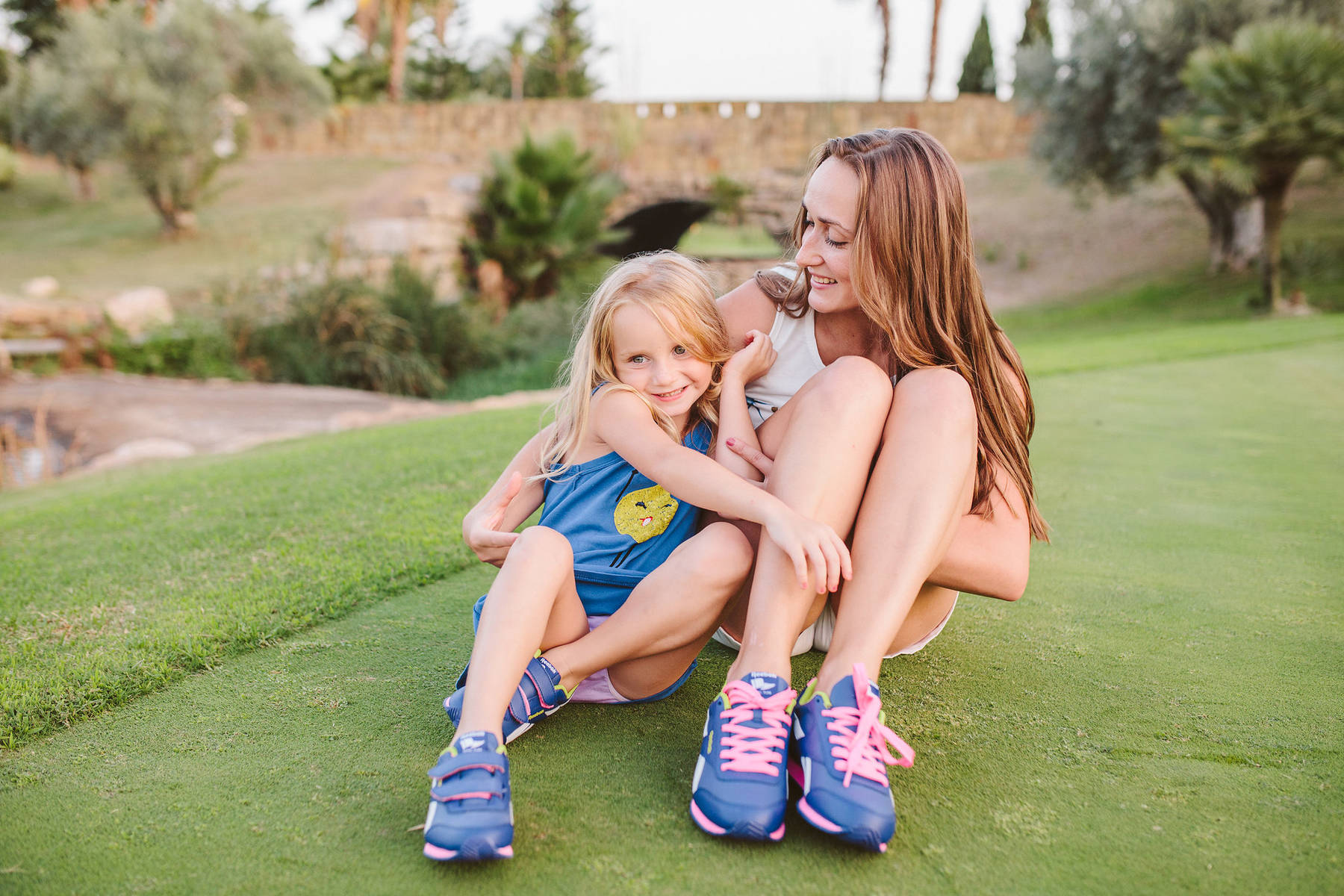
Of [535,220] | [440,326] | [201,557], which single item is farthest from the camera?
[535,220]

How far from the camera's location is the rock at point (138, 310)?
9938 mm

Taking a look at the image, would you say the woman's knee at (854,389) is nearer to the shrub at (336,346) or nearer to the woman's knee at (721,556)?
the woman's knee at (721,556)

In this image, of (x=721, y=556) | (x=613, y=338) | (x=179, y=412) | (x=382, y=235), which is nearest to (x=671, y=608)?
(x=721, y=556)

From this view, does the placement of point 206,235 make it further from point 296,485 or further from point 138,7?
point 296,485

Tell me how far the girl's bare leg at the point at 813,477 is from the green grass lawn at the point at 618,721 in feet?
0.81

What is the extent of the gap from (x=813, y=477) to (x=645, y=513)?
1.24 feet

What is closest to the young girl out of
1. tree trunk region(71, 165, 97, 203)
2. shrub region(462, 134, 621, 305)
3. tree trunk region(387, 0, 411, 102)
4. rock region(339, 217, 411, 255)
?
rock region(339, 217, 411, 255)

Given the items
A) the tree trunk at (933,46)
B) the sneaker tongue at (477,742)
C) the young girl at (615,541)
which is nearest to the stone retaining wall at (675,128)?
the tree trunk at (933,46)

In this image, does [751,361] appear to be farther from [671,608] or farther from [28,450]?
[28,450]

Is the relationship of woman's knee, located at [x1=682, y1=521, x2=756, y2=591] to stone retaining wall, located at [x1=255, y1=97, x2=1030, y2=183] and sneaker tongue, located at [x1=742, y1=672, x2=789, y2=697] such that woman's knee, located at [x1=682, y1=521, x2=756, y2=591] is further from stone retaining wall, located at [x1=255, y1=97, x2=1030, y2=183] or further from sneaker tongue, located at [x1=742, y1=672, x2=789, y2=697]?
stone retaining wall, located at [x1=255, y1=97, x2=1030, y2=183]

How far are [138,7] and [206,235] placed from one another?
19.2 ft

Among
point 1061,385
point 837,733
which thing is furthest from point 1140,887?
point 1061,385

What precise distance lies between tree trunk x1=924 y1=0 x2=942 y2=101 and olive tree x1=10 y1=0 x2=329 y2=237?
17326 millimetres

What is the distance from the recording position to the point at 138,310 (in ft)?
34.0
